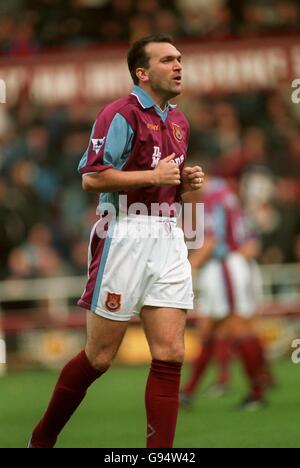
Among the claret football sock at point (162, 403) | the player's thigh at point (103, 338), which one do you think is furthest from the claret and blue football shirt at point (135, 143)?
the claret football sock at point (162, 403)

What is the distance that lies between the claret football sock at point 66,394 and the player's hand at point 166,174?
983 mm

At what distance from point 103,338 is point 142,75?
1.34 meters

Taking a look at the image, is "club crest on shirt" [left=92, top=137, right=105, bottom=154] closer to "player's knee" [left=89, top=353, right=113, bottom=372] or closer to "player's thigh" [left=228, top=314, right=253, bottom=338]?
"player's knee" [left=89, top=353, right=113, bottom=372]

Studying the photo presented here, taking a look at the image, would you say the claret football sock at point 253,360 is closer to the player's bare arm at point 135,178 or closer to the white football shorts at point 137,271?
the white football shorts at point 137,271

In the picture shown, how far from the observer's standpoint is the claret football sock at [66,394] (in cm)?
596

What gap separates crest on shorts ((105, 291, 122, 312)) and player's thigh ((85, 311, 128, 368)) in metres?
0.06

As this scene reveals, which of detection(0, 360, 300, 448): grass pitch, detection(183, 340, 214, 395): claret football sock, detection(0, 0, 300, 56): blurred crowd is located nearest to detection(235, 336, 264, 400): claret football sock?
detection(0, 360, 300, 448): grass pitch

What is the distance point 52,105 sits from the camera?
15898mm

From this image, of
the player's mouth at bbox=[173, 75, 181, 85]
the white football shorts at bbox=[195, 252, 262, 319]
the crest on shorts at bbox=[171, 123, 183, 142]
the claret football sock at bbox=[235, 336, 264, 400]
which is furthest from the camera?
the white football shorts at bbox=[195, 252, 262, 319]

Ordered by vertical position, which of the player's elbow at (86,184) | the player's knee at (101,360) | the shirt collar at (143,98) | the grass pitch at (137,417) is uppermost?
the shirt collar at (143,98)

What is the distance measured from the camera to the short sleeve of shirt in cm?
576

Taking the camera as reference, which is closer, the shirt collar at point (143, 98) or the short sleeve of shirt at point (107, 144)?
the short sleeve of shirt at point (107, 144)

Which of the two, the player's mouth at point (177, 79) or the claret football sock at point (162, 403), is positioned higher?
the player's mouth at point (177, 79)

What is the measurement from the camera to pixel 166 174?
566 cm
